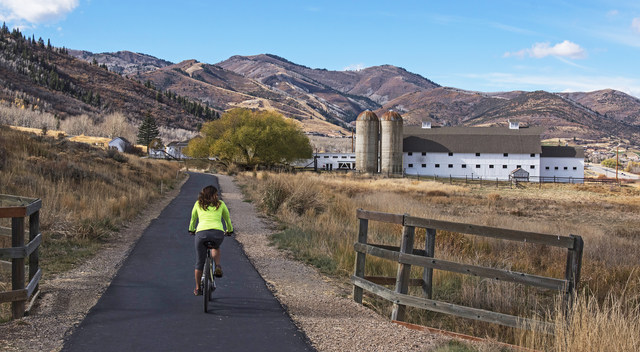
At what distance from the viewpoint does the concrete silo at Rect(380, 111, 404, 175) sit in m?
74.7

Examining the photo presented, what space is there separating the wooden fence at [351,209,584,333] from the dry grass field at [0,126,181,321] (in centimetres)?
497

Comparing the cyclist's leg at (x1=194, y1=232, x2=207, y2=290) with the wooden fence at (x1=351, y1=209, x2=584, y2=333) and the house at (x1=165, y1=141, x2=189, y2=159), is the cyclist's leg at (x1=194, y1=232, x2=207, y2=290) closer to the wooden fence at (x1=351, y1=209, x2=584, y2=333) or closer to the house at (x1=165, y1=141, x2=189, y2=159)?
the wooden fence at (x1=351, y1=209, x2=584, y2=333)

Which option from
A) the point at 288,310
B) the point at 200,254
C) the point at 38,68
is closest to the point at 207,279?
the point at 200,254

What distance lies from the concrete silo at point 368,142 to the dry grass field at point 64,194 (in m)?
48.4

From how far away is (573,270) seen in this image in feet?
20.2

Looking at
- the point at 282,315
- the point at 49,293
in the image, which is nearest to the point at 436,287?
the point at 282,315

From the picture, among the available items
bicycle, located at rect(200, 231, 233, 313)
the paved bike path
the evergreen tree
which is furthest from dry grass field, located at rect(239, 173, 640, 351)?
the evergreen tree

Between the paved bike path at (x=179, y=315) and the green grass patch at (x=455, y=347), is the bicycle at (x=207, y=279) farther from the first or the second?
the green grass patch at (x=455, y=347)

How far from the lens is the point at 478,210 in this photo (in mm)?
33844

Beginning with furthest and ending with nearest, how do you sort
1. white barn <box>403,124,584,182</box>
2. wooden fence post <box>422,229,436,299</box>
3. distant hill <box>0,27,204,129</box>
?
1. distant hill <box>0,27,204,129</box>
2. white barn <box>403,124,584,182</box>
3. wooden fence post <box>422,229,436,299</box>

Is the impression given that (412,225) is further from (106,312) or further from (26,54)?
(26,54)

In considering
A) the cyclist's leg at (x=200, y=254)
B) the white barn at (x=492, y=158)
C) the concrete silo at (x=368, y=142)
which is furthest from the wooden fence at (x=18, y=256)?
the white barn at (x=492, y=158)

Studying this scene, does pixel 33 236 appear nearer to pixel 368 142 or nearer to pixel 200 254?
pixel 200 254

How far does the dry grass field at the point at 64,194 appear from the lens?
11680 mm
